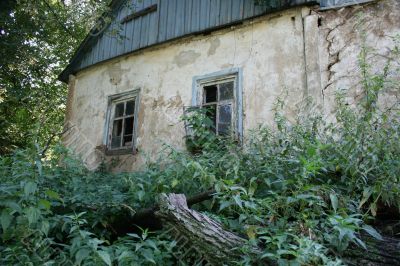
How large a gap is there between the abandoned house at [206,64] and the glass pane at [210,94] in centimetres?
2

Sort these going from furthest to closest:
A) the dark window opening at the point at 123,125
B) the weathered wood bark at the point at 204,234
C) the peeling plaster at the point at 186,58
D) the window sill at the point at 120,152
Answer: the dark window opening at the point at 123,125 < the window sill at the point at 120,152 < the peeling plaster at the point at 186,58 < the weathered wood bark at the point at 204,234

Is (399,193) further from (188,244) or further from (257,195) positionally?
(188,244)

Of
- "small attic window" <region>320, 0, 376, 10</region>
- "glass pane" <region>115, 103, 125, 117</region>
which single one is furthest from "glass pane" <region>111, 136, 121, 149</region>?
"small attic window" <region>320, 0, 376, 10</region>

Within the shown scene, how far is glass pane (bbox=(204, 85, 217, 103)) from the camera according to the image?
6613 millimetres

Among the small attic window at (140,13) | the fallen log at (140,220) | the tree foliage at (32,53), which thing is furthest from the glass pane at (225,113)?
the tree foliage at (32,53)

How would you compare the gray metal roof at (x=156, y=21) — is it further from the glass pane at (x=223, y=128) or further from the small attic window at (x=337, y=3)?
the glass pane at (x=223, y=128)

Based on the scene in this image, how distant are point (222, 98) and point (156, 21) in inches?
101

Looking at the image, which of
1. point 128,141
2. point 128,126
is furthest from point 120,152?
point 128,126

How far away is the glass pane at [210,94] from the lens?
661cm

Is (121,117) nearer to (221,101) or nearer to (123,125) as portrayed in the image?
(123,125)

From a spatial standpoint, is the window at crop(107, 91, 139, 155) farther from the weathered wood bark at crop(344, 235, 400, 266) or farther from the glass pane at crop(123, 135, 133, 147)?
the weathered wood bark at crop(344, 235, 400, 266)

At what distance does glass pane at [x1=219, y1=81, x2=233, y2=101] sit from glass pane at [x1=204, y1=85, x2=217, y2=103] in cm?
16

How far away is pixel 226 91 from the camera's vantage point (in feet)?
21.0

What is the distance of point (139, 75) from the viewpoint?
7660 millimetres
